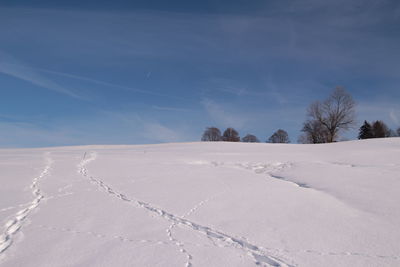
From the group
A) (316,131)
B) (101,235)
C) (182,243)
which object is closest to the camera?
(182,243)

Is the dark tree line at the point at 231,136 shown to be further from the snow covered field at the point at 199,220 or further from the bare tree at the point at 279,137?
the snow covered field at the point at 199,220

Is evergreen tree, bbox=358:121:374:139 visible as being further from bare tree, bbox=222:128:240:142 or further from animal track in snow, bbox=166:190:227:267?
animal track in snow, bbox=166:190:227:267

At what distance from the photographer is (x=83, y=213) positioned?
11.5 feet

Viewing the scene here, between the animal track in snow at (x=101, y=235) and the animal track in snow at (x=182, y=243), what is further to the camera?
the animal track in snow at (x=101, y=235)

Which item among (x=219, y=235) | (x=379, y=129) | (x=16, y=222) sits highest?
(x=379, y=129)

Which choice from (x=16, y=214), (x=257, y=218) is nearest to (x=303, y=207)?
(x=257, y=218)

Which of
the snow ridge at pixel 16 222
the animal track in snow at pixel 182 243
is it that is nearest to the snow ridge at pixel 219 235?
the animal track in snow at pixel 182 243

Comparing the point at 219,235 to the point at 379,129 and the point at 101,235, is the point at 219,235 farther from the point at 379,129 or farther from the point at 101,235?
the point at 379,129

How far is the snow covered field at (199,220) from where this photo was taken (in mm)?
2371

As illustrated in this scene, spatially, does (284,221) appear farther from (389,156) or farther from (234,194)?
(389,156)

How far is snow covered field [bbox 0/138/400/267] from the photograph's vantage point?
2.37m

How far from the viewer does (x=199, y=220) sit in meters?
3.28

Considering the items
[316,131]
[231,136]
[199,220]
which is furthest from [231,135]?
[199,220]

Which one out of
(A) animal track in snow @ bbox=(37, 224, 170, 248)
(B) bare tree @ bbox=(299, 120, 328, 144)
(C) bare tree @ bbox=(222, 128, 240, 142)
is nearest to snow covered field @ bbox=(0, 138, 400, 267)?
(A) animal track in snow @ bbox=(37, 224, 170, 248)
